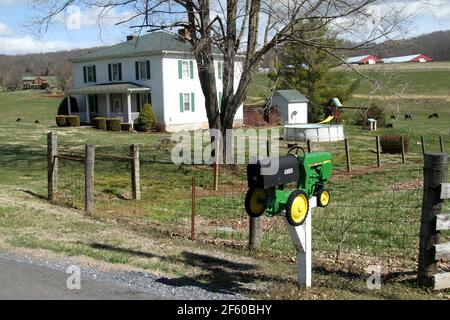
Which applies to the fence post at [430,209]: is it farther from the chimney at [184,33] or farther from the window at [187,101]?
the window at [187,101]

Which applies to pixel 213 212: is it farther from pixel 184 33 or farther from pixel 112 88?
pixel 112 88

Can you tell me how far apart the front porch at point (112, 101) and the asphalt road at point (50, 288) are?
34.0 meters

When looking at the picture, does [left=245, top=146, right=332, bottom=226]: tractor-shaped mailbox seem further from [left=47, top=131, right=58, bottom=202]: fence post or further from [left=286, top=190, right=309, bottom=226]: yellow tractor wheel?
[left=47, top=131, right=58, bottom=202]: fence post

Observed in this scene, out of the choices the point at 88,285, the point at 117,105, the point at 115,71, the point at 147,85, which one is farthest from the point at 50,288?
the point at 115,71

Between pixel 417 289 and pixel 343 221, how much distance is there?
13.3 feet

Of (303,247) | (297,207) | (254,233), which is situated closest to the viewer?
(297,207)

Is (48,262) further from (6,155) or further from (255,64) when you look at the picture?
(6,155)

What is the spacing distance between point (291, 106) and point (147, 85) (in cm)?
1276

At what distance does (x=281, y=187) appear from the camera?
5.32 metres

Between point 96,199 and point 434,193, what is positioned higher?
point 434,193

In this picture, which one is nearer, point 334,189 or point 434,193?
point 434,193

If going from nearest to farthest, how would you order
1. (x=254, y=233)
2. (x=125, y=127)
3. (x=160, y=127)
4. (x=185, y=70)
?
(x=254, y=233)
(x=160, y=127)
(x=125, y=127)
(x=185, y=70)

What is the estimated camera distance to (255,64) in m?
18.5
